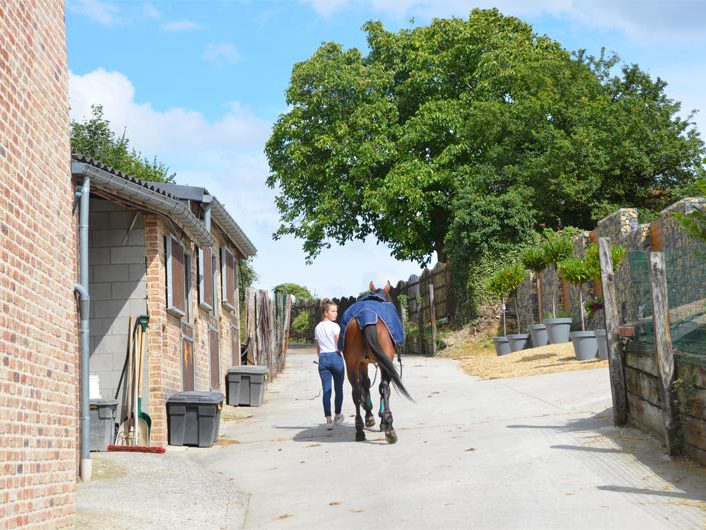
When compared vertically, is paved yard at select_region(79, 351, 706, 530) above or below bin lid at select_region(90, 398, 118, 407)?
below

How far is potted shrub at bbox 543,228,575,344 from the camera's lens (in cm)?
2505

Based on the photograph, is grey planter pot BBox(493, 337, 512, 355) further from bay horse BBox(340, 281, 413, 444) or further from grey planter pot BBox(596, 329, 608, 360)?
bay horse BBox(340, 281, 413, 444)

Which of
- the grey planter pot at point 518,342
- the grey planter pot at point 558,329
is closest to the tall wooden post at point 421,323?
the grey planter pot at point 518,342

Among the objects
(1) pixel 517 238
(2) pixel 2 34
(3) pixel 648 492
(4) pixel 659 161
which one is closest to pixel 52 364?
(2) pixel 2 34

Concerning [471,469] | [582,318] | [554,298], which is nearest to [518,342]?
[554,298]

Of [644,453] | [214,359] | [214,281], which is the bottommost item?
[644,453]

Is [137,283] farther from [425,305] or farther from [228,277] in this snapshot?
[425,305]

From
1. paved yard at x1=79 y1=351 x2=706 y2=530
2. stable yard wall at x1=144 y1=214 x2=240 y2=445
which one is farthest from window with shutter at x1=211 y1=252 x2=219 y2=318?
paved yard at x1=79 y1=351 x2=706 y2=530

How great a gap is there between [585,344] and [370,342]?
9.05 metres

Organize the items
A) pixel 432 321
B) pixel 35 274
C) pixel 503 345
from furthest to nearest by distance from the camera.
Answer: pixel 432 321 < pixel 503 345 < pixel 35 274

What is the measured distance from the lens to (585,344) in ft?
68.0

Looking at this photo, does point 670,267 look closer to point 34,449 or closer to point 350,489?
point 350,489

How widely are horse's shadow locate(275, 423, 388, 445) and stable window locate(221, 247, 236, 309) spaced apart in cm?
810

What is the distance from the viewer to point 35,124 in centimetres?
807
